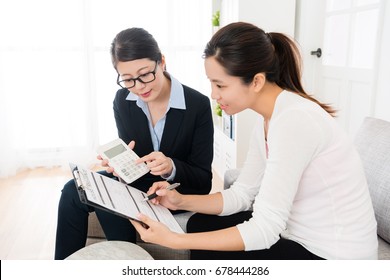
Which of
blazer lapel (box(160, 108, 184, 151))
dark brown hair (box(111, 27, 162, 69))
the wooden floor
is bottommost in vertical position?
the wooden floor

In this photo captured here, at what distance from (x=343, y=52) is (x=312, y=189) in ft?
4.66

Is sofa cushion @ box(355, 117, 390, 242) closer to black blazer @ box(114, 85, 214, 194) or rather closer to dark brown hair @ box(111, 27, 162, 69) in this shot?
black blazer @ box(114, 85, 214, 194)

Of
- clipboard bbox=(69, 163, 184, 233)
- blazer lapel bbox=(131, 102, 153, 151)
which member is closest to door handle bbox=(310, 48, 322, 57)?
blazer lapel bbox=(131, 102, 153, 151)

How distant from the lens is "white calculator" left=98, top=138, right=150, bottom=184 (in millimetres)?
1173

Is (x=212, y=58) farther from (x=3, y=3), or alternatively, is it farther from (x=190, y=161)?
(x=3, y=3)

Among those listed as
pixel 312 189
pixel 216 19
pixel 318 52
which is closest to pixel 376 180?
pixel 312 189

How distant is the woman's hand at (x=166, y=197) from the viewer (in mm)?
1140

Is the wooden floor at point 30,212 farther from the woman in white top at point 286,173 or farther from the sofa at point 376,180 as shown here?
the woman in white top at point 286,173

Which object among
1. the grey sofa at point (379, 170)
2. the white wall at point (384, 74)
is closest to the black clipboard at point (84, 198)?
the grey sofa at point (379, 170)

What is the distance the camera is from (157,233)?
938 millimetres

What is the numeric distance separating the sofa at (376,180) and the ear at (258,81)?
52cm

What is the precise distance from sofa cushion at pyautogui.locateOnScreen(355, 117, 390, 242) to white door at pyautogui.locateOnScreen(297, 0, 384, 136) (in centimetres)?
61

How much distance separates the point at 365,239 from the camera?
3.02 feet

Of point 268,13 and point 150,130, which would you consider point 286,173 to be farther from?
point 268,13
